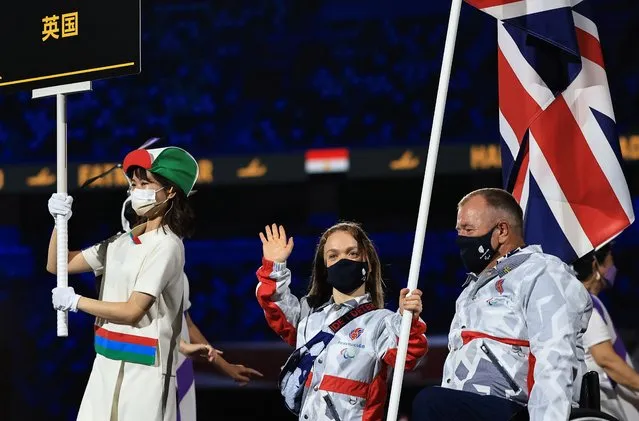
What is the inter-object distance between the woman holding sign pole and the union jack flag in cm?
128

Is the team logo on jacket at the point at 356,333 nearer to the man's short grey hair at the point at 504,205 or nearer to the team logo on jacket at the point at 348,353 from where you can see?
the team logo on jacket at the point at 348,353

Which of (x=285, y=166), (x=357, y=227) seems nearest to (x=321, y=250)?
(x=357, y=227)

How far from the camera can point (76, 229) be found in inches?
384

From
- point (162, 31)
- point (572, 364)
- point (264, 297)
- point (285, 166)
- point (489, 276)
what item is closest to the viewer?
point (572, 364)

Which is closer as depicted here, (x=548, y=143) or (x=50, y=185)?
(x=548, y=143)

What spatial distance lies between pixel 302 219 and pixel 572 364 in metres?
5.51

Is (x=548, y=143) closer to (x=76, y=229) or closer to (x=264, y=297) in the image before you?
(x=264, y=297)

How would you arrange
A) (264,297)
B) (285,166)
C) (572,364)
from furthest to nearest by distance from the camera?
1. (285,166)
2. (264,297)
3. (572,364)

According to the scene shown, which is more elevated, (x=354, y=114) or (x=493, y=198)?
(x=354, y=114)

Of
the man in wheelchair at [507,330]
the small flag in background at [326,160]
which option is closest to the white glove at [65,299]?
the man in wheelchair at [507,330]

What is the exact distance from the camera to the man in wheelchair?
11.7ft

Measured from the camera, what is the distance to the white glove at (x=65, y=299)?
14.0 ft

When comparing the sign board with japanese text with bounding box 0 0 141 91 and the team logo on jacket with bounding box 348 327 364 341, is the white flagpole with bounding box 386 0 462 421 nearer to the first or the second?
the team logo on jacket with bounding box 348 327 364 341

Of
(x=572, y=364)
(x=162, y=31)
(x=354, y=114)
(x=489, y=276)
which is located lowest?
(x=572, y=364)
